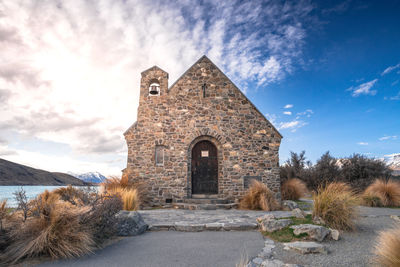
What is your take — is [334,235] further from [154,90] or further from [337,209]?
[154,90]

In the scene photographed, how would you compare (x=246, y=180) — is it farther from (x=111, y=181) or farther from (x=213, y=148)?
(x=111, y=181)

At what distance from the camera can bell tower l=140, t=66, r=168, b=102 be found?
11.1 metres

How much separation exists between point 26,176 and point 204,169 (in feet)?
65.1

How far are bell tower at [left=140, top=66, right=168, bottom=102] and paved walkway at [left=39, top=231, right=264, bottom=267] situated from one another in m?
7.37

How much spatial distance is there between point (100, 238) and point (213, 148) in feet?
23.5

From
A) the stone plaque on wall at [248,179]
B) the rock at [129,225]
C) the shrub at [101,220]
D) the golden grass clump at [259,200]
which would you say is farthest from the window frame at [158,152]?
the shrub at [101,220]

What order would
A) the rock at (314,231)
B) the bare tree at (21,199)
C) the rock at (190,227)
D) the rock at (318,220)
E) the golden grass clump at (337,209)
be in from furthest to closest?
the rock at (190,227) < the rock at (318,220) < the golden grass clump at (337,209) < the rock at (314,231) < the bare tree at (21,199)

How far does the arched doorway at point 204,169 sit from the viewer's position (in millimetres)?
10570

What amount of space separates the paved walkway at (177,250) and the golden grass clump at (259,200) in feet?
11.9

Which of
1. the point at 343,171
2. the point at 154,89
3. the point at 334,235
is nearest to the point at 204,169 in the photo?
the point at 154,89

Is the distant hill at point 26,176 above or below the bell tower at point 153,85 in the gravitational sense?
below

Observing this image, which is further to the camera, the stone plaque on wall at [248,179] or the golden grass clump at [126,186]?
the stone plaque on wall at [248,179]

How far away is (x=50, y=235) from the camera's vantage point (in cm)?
367

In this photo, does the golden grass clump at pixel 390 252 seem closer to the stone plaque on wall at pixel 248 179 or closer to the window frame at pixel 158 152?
the stone plaque on wall at pixel 248 179
